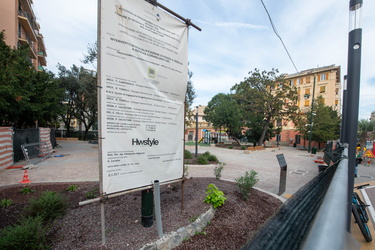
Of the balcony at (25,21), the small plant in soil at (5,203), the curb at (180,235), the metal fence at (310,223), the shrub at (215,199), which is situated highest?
the balcony at (25,21)

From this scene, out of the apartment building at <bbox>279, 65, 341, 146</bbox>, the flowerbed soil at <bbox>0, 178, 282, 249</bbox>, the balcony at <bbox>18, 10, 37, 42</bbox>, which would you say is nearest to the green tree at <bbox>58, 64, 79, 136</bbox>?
the balcony at <bbox>18, 10, 37, 42</bbox>

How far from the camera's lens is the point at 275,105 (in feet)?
66.4

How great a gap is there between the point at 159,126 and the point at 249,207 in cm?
254

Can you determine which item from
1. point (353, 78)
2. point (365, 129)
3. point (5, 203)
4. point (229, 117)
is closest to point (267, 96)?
point (229, 117)

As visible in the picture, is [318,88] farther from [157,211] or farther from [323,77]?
[157,211]

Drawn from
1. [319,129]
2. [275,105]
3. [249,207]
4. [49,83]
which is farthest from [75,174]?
[319,129]

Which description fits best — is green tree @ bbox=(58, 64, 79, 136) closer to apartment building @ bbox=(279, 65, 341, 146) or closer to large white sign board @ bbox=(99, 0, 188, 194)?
large white sign board @ bbox=(99, 0, 188, 194)

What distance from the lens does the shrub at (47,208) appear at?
9.68 ft

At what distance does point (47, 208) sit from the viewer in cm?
298

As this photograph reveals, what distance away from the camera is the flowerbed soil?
244 centimetres

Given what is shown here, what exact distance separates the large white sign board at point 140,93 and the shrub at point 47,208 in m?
1.61

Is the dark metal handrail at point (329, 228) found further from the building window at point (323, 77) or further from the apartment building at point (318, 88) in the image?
the building window at point (323, 77)

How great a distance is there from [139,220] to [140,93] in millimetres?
2102

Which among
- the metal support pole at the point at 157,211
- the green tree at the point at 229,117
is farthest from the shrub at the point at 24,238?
the green tree at the point at 229,117
